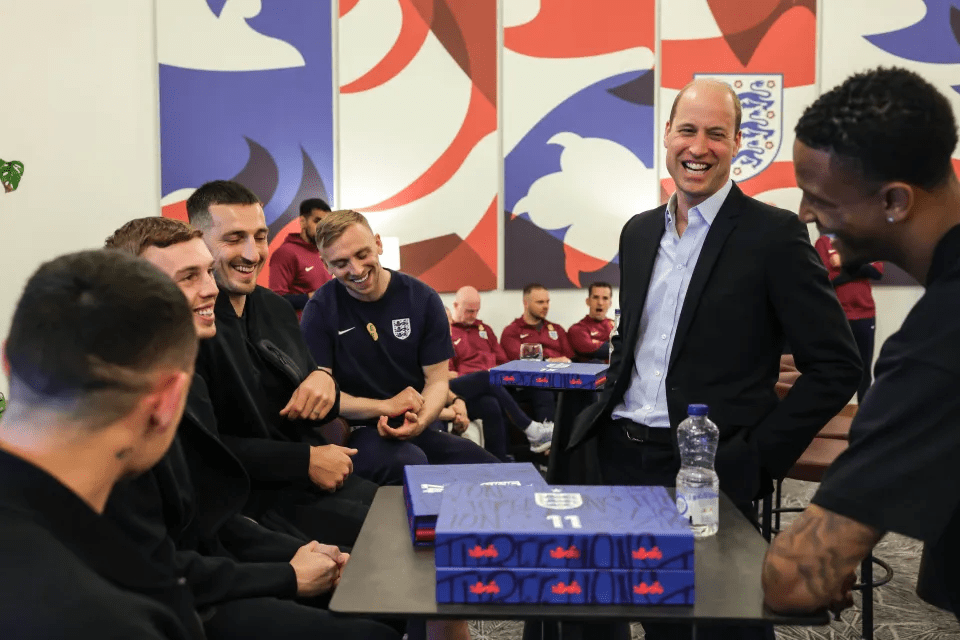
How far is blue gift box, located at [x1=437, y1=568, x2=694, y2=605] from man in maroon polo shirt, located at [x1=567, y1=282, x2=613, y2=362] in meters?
5.37

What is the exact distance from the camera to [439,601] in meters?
1.29

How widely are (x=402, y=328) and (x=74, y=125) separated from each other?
487cm

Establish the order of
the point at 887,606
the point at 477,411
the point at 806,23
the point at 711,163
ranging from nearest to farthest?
the point at 711,163 → the point at 887,606 → the point at 477,411 → the point at 806,23

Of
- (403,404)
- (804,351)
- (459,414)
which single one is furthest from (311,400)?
(459,414)

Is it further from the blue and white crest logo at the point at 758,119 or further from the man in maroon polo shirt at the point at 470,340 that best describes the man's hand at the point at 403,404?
the blue and white crest logo at the point at 758,119

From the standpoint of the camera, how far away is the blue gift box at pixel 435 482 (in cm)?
157

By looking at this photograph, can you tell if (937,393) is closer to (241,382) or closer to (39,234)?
(241,382)

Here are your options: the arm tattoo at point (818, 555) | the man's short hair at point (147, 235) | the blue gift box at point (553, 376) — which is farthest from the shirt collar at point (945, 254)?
the blue gift box at point (553, 376)

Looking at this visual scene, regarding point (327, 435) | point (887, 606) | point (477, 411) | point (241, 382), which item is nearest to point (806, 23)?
point (477, 411)

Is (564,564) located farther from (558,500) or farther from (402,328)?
(402,328)

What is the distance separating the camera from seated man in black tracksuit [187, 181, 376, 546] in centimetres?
218

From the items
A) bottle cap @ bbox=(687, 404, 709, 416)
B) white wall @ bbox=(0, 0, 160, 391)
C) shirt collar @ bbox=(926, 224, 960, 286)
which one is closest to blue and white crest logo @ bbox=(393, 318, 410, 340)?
bottle cap @ bbox=(687, 404, 709, 416)

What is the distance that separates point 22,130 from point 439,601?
6.71 meters

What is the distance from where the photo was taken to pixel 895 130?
1.17 metres
